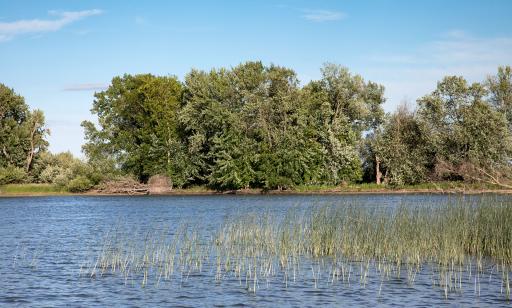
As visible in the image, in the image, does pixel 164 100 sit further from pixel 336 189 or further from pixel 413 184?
pixel 413 184

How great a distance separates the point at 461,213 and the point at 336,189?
46798 mm

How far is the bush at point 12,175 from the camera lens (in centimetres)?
7494

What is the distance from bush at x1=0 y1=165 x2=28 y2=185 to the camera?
7494cm

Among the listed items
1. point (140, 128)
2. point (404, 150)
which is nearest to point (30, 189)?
point (140, 128)

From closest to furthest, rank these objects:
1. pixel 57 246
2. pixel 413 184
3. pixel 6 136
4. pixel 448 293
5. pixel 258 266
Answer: pixel 448 293 → pixel 258 266 → pixel 57 246 → pixel 413 184 → pixel 6 136

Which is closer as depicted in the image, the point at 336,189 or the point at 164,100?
the point at 336,189

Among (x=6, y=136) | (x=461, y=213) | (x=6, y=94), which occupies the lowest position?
(x=461, y=213)

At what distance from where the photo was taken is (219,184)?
7144 centimetres

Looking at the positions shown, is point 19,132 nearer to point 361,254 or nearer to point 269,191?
point 269,191

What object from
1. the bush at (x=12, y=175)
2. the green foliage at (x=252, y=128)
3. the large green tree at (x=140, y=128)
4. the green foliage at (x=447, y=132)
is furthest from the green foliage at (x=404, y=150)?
the bush at (x=12, y=175)

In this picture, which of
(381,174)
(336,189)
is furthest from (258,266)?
(381,174)

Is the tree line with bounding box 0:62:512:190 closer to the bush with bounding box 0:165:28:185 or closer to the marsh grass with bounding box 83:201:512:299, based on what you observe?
the bush with bounding box 0:165:28:185

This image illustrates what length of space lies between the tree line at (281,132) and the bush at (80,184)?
0.35 feet

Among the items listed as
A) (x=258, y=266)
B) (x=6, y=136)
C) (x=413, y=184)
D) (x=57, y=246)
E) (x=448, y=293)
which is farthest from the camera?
(x=6, y=136)
